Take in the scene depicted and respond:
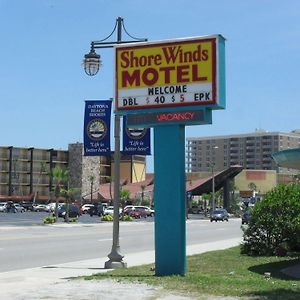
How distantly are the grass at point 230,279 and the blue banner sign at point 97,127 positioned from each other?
403 cm

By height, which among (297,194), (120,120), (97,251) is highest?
(120,120)

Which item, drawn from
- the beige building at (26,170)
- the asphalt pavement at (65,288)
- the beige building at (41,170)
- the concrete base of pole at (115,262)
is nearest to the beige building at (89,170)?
the beige building at (41,170)

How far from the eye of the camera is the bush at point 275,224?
2014cm

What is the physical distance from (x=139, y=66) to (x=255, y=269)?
233 inches

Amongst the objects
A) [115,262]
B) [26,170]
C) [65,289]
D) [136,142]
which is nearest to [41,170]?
[26,170]

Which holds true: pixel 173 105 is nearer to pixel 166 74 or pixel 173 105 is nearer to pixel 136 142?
pixel 166 74

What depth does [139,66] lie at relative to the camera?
14523 mm

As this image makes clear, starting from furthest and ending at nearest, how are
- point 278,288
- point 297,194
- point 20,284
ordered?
point 297,194
point 20,284
point 278,288

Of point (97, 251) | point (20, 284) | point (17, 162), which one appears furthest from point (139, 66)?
point (17, 162)

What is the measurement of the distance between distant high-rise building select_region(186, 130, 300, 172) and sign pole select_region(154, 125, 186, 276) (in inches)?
6021

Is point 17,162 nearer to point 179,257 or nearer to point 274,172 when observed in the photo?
point 274,172

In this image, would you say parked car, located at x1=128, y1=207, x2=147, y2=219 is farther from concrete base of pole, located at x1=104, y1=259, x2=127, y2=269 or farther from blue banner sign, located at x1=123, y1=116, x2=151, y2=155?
concrete base of pole, located at x1=104, y1=259, x2=127, y2=269

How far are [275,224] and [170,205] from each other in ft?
24.2

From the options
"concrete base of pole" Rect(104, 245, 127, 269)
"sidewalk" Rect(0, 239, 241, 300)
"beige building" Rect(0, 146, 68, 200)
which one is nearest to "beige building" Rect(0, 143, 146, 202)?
"beige building" Rect(0, 146, 68, 200)
